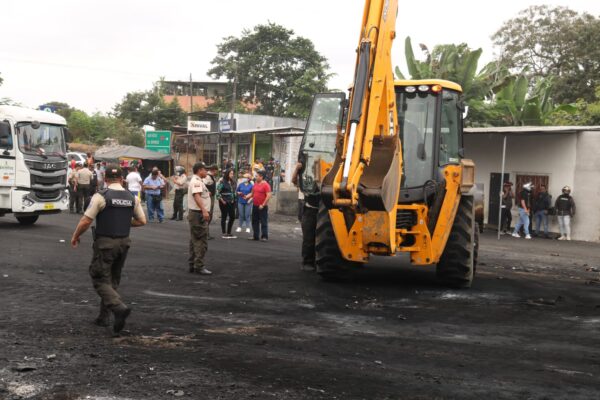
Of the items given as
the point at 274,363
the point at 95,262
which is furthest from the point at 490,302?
the point at 95,262

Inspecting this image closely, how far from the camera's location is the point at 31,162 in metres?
18.1

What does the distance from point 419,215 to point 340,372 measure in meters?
4.61

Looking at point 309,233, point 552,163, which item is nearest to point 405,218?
point 309,233

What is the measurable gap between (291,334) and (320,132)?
6.74 metres

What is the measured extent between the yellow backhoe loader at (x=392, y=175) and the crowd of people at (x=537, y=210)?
12221 millimetres

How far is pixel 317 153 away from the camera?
14.3 m

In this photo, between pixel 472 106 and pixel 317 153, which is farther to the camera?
pixel 472 106

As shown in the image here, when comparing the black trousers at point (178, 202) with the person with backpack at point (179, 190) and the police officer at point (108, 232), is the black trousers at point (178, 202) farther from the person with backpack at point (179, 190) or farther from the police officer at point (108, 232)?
the police officer at point (108, 232)

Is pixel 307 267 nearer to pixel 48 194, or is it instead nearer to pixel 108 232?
pixel 108 232

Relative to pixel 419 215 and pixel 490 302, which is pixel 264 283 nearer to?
pixel 419 215

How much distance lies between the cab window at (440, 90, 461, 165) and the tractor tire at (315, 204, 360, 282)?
199cm

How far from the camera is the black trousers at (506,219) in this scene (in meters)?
23.7

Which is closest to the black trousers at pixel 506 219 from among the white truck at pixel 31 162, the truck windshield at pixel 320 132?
the truck windshield at pixel 320 132

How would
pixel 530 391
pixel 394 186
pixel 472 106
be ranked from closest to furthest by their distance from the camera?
pixel 530 391 → pixel 394 186 → pixel 472 106
